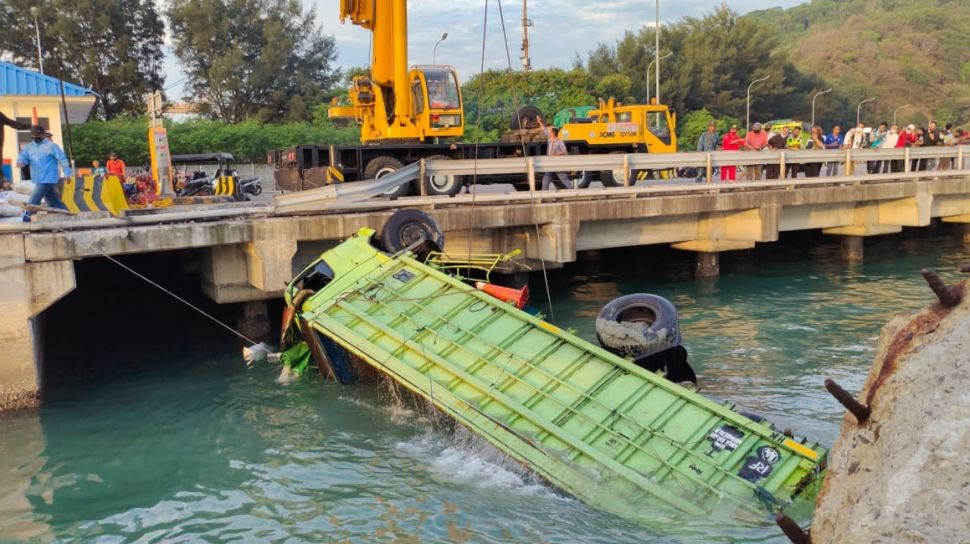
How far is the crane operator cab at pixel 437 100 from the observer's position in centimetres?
1877

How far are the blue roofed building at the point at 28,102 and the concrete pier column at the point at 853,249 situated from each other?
2224 centimetres

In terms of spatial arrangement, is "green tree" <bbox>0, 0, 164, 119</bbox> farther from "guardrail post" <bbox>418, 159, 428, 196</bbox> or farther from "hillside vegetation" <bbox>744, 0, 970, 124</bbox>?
"hillside vegetation" <bbox>744, 0, 970, 124</bbox>

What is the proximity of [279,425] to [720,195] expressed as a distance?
1112cm

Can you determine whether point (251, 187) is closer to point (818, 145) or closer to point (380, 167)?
point (380, 167)

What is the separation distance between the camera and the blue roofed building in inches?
998

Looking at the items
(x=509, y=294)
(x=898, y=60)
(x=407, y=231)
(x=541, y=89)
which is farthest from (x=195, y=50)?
(x=898, y=60)

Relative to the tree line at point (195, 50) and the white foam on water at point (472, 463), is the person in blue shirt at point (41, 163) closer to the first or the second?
the white foam on water at point (472, 463)

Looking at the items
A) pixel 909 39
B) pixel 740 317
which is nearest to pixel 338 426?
pixel 740 317

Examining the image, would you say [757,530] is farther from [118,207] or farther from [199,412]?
[118,207]

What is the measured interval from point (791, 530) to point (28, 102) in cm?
2759

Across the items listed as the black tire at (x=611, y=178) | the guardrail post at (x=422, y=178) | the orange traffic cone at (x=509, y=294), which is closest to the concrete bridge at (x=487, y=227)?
the guardrail post at (x=422, y=178)

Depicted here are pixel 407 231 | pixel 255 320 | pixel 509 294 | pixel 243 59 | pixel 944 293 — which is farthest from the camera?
pixel 243 59

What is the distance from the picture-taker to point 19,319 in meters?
10.4

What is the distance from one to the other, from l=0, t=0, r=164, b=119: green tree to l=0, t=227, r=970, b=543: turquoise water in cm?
4268
